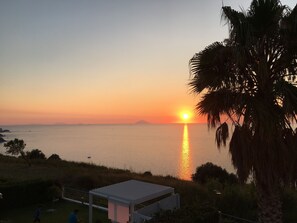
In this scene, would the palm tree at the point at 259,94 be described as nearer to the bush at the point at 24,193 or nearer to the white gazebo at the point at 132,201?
the white gazebo at the point at 132,201

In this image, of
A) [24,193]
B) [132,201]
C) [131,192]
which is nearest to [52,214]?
[24,193]

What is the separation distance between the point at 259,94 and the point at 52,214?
14.1m

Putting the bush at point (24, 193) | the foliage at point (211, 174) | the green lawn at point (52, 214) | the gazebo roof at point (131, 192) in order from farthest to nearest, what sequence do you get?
the foliage at point (211, 174)
the bush at point (24, 193)
the green lawn at point (52, 214)
the gazebo roof at point (131, 192)

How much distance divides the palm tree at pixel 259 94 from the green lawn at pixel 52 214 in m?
9.71

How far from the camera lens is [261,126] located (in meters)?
9.61

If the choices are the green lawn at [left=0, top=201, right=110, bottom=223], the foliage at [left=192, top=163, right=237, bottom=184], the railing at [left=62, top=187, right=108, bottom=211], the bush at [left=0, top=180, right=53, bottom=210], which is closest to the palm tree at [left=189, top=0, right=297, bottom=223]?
the green lawn at [left=0, top=201, right=110, bottom=223]

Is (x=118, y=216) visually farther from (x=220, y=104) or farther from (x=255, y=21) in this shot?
(x=255, y=21)

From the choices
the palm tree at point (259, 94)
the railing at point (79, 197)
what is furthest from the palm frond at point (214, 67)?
the railing at point (79, 197)

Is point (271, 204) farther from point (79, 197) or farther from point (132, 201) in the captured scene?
point (79, 197)

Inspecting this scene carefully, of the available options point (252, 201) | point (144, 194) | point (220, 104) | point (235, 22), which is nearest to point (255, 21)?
point (235, 22)

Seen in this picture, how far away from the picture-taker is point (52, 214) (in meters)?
18.6

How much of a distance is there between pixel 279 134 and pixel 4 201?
1708cm

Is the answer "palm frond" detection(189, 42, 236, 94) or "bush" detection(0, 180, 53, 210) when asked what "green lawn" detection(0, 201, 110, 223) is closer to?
"bush" detection(0, 180, 53, 210)

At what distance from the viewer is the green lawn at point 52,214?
17.4 meters
